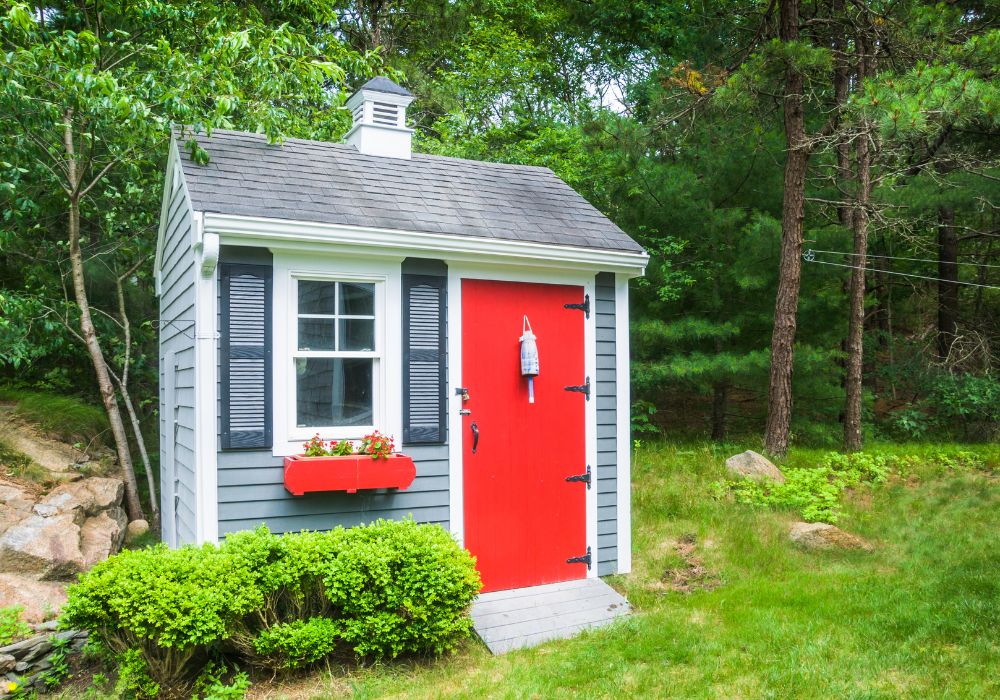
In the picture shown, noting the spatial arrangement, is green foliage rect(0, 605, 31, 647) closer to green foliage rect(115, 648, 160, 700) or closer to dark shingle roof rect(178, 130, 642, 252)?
green foliage rect(115, 648, 160, 700)

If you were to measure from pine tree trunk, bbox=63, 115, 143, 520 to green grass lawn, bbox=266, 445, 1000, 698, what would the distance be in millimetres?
4962

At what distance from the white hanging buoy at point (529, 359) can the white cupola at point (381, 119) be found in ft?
7.01

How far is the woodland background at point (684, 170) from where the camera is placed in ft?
22.9

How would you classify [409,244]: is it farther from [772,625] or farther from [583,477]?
[772,625]

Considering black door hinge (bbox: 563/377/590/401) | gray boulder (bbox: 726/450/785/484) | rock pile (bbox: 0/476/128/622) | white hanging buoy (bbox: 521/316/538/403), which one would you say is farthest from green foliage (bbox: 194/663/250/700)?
gray boulder (bbox: 726/450/785/484)

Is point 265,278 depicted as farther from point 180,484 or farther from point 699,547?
point 699,547

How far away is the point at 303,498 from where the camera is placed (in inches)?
187

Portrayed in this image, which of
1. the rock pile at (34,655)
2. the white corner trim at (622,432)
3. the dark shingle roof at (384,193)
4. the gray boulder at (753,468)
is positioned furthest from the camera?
the gray boulder at (753,468)

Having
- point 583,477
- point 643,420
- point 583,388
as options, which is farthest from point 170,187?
point 643,420

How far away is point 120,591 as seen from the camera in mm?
3809

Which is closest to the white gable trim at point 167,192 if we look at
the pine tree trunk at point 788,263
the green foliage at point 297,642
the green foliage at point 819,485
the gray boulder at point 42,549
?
the gray boulder at point 42,549

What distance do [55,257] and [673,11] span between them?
35.5 feet

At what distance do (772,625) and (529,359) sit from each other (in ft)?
7.77

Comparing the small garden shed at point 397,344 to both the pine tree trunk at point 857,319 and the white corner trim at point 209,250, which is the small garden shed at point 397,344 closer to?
the white corner trim at point 209,250
